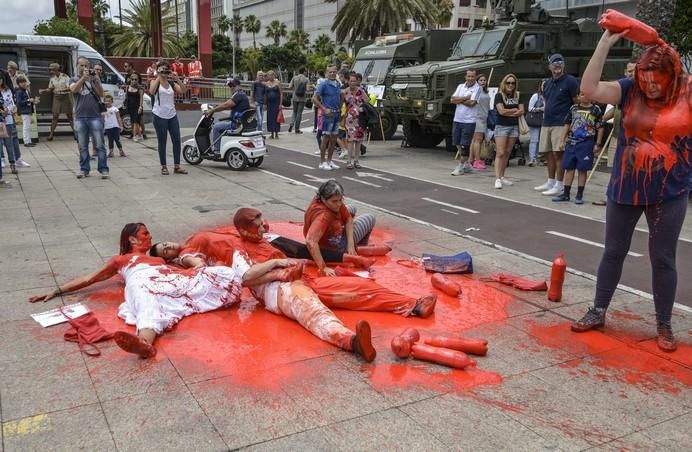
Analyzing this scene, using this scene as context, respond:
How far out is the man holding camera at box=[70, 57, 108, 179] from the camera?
31.4ft

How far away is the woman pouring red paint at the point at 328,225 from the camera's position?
15.8ft

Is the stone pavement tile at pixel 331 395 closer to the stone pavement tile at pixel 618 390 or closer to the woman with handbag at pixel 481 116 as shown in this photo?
the stone pavement tile at pixel 618 390

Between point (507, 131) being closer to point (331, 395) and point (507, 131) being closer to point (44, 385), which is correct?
point (331, 395)

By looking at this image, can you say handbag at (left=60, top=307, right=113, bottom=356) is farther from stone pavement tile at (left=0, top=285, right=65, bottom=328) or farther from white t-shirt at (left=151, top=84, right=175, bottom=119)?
white t-shirt at (left=151, top=84, right=175, bottom=119)

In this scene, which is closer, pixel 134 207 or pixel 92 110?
pixel 134 207

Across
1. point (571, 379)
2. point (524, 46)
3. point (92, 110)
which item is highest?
point (524, 46)

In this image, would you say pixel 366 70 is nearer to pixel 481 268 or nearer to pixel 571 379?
pixel 481 268

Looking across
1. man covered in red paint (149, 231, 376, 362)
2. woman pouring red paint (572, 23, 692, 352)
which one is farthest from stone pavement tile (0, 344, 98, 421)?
woman pouring red paint (572, 23, 692, 352)

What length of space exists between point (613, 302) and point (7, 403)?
4.21 metres

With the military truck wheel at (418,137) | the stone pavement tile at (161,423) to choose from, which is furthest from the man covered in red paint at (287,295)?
the military truck wheel at (418,137)

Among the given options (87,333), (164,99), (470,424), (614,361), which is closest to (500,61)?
(164,99)

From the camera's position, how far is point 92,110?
384 inches

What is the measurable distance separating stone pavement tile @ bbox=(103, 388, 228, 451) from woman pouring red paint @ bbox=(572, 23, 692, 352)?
2893mm

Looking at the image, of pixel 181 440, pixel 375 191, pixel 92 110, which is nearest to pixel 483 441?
pixel 181 440
